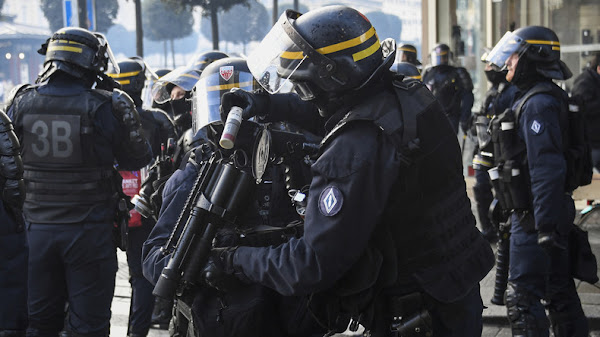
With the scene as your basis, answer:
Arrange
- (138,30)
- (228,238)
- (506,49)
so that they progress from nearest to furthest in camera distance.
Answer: (228,238), (506,49), (138,30)

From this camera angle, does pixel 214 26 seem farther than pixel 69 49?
Yes

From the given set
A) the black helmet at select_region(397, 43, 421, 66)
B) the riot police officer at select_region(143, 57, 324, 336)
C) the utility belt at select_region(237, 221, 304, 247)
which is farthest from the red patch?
the black helmet at select_region(397, 43, 421, 66)

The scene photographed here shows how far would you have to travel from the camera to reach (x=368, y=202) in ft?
8.68

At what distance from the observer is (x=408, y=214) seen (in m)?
2.86

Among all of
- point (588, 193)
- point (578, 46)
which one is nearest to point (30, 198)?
point (588, 193)

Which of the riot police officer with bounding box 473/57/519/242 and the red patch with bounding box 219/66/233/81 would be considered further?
the riot police officer with bounding box 473/57/519/242

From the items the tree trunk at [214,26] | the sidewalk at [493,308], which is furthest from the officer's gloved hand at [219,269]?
the tree trunk at [214,26]

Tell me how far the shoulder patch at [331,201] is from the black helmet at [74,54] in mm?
2888

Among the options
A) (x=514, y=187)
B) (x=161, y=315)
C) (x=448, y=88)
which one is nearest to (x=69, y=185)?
(x=161, y=315)

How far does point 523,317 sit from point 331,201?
271 centimetres

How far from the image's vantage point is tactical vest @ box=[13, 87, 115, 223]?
4.97m

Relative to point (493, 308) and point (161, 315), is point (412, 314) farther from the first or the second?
point (161, 315)

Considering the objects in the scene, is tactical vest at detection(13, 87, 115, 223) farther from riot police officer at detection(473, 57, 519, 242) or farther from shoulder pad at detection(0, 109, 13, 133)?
riot police officer at detection(473, 57, 519, 242)

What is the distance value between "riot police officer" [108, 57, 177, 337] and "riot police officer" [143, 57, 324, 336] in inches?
109
